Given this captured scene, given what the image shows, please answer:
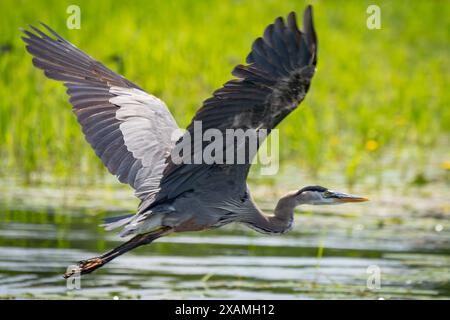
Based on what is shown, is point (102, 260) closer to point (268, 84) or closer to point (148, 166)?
point (148, 166)

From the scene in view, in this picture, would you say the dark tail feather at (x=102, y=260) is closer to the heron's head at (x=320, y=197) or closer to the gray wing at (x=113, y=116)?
the gray wing at (x=113, y=116)

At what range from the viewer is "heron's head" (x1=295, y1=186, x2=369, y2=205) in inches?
276

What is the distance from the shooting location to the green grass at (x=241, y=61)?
33.8ft

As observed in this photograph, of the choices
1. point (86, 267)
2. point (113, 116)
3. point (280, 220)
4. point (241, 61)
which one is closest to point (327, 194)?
point (280, 220)

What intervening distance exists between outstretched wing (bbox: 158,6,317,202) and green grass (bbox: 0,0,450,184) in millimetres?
4213

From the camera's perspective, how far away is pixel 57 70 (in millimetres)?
7004

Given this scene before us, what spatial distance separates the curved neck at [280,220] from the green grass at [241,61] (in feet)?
9.59

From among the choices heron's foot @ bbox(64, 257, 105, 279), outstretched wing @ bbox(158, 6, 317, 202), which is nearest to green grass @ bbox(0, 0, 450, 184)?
heron's foot @ bbox(64, 257, 105, 279)

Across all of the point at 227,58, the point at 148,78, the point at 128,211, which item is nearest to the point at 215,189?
the point at 128,211

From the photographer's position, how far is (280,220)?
6992 millimetres

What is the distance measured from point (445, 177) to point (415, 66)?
497 cm

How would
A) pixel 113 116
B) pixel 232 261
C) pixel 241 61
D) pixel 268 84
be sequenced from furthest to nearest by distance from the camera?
1. pixel 241 61
2. pixel 232 261
3. pixel 113 116
4. pixel 268 84

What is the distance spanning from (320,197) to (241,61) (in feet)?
23.3
